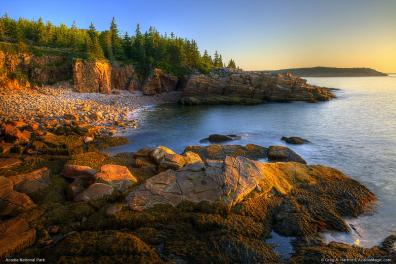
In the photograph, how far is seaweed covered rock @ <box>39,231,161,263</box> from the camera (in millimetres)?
9102

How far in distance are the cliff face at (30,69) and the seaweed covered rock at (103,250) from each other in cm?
5463

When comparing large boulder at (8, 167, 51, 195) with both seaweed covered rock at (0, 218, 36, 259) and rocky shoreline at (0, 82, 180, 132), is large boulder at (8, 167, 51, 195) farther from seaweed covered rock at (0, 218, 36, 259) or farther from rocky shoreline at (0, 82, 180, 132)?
rocky shoreline at (0, 82, 180, 132)

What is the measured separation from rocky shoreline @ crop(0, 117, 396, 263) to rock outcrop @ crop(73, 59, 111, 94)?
47.9 metres

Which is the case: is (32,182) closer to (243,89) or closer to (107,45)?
(243,89)

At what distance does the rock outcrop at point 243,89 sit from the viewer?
74.6 meters

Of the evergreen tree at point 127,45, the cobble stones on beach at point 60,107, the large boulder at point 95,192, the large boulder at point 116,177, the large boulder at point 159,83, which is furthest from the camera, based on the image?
the evergreen tree at point 127,45

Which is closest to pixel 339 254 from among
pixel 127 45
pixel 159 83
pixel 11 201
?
pixel 11 201

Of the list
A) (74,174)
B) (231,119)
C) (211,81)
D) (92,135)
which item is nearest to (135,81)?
(211,81)

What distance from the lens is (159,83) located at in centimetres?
7662

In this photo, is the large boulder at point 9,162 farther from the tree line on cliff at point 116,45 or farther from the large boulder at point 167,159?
the tree line on cliff at point 116,45

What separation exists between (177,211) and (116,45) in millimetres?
82160

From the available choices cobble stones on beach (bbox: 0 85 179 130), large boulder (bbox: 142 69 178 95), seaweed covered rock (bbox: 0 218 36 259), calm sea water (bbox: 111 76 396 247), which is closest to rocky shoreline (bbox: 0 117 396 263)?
seaweed covered rock (bbox: 0 218 36 259)

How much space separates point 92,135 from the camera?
98.7 ft

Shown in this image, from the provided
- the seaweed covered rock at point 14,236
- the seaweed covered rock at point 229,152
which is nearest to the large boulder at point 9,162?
the seaweed covered rock at point 14,236
